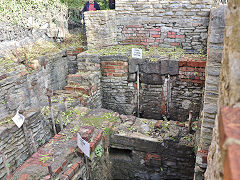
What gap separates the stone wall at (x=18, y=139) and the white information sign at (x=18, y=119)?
9cm

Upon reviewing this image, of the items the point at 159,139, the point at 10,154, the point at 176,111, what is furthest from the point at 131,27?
the point at 10,154

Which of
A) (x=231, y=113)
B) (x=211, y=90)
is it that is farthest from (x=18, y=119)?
(x=231, y=113)

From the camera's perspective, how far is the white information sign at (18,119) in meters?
3.14

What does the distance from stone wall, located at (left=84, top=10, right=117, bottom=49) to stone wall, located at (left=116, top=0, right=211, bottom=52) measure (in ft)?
0.78

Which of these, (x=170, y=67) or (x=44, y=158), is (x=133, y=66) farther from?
(x=44, y=158)

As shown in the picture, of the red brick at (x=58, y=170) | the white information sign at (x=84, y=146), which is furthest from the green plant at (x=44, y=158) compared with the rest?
the white information sign at (x=84, y=146)

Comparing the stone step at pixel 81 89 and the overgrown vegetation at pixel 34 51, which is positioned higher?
the overgrown vegetation at pixel 34 51

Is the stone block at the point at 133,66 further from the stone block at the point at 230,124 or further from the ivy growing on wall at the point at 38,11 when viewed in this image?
the stone block at the point at 230,124

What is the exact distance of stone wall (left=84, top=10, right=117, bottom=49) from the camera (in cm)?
623

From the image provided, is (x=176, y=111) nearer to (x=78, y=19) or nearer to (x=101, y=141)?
(x=101, y=141)

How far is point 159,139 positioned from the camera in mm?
4012

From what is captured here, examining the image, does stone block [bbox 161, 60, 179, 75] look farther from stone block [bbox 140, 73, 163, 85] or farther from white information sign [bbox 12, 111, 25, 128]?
white information sign [bbox 12, 111, 25, 128]

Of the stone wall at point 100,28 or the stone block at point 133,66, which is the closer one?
the stone block at point 133,66

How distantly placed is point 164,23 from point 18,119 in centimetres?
469
